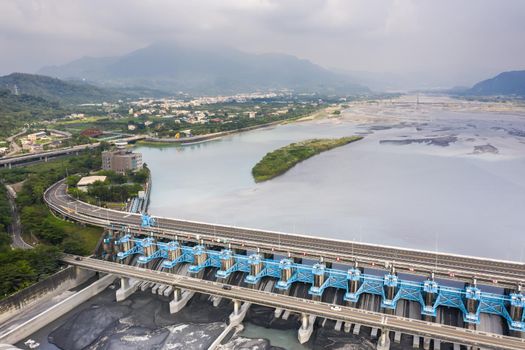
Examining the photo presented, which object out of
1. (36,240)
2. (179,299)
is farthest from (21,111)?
(179,299)

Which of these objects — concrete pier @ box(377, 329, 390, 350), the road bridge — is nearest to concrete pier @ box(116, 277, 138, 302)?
concrete pier @ box(377, 329, 390, 350)

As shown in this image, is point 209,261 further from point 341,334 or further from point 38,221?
point 38,221

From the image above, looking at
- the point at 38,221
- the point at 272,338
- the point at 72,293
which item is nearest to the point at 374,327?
the point at 272,338

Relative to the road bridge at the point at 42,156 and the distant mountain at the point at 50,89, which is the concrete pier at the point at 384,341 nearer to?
the road bridge at the point at 42,156

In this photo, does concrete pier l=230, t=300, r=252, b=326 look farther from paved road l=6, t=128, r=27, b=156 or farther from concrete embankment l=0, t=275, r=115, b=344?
paved road l=6, t=128, r=27, b=156

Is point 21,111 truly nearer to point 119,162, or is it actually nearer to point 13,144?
point 13,144

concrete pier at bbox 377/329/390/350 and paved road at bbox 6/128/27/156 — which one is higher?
paved road at bbox 6/128/27/156

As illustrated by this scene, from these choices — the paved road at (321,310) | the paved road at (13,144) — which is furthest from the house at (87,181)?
the paved road at (13,144)
